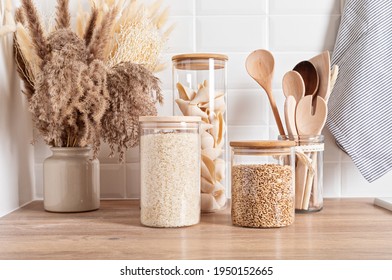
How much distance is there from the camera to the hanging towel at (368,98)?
1105mm

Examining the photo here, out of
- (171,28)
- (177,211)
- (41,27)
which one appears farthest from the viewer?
(171,28)

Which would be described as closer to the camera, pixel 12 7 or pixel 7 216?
pixel 7 216

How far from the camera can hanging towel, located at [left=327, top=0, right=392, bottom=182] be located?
1.11 metres

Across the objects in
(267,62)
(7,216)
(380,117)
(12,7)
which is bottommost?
(7,216)

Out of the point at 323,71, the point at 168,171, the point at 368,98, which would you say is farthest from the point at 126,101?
the point at 368,98

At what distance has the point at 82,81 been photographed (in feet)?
2.97

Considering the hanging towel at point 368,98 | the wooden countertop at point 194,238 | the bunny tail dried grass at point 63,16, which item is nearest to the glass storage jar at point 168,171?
the wooden countertop at point 194,238

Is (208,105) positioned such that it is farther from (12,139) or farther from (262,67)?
(12,139)

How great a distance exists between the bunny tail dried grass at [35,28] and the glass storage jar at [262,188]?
0.41 m

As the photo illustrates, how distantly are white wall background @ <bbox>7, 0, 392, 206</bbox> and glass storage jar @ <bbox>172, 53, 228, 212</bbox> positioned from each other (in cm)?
21

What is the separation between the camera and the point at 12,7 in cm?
108
